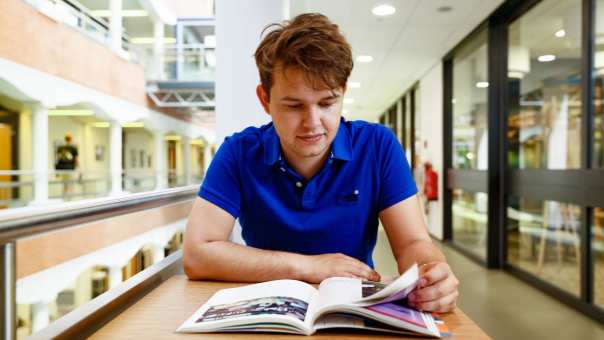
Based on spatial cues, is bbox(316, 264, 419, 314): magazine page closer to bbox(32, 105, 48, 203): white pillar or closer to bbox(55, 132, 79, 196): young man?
bbox(32, 105, 48, 203): white pillar

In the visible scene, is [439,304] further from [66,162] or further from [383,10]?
[66,162]

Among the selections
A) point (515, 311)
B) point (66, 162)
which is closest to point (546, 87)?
point (515, 311)

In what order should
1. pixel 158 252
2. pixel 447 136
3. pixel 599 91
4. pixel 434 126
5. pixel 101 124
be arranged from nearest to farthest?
pixel 158 252 < pixel 599 91 < pixel 447 136 < pixel 434 126 < pixel 101 124

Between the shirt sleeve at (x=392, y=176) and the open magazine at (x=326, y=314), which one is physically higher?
the shirt sleeve at (x=392, y=176)

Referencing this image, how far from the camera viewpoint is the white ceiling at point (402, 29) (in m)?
4.50

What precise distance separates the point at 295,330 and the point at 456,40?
5782mm

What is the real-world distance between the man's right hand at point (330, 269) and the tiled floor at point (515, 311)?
1.51 m

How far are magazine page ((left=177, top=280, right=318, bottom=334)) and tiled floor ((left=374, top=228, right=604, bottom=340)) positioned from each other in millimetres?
1704

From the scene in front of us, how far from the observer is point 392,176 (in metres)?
1.32

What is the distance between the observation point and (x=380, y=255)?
5617 millimetres

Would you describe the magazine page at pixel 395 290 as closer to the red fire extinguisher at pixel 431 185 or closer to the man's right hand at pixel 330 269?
the man's right hand at pixel 330 269

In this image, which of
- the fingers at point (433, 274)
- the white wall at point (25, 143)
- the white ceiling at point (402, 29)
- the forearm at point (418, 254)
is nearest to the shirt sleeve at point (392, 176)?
the forearm at point (418, 254)

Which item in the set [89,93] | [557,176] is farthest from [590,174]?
[89,93]

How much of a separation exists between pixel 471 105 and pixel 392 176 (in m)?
5.23
